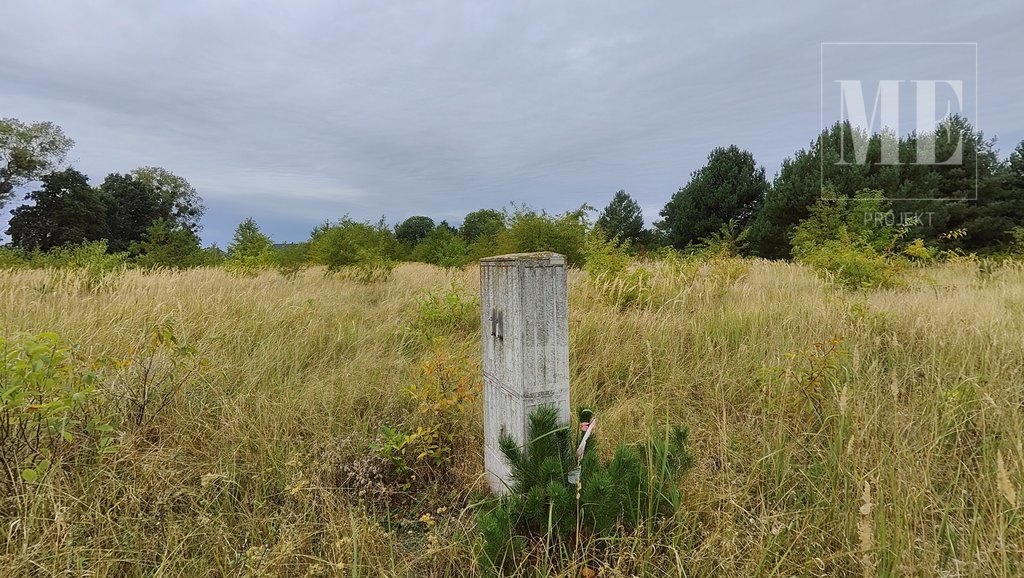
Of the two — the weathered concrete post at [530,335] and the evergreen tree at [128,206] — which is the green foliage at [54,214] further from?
the weathered concrete post at [530,335]

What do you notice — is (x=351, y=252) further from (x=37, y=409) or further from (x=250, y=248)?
(x=37, y=409)

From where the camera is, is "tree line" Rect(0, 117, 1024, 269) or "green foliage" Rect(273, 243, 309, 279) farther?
"green foliage" Rect(273, 243, 309, 279)

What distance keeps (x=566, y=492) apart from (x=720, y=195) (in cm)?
2142

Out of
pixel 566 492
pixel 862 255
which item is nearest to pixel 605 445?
pixel 566 492

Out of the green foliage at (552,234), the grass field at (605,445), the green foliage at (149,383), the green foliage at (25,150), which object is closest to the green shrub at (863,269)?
the grass field at (605,445)

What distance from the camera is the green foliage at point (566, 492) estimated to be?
1.24 meters

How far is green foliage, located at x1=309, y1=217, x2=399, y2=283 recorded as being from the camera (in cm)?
890

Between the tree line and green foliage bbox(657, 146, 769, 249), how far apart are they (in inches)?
2.1

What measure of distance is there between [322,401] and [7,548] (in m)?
1.17

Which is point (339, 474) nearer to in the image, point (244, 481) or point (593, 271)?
point (244, 481)

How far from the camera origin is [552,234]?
8359mm

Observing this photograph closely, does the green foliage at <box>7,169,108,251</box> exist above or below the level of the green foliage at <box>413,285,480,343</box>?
above

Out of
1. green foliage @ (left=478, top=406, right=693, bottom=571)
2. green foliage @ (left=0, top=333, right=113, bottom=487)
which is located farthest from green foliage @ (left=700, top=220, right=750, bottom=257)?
green foliage @ (left=0, top=333, right=113, bottom=487)

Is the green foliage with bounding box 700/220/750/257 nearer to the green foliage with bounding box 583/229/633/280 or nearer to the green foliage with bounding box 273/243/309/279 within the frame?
the green foliage with bounding box 583/229/633/280
